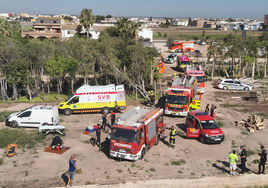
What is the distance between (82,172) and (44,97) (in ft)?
53.4

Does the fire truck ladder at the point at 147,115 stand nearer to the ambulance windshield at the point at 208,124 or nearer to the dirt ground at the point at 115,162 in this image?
the dirt ground at the point at 115,162

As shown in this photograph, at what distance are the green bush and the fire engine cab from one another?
33.2ft

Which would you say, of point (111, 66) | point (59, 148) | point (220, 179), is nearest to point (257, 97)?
point (111, 66)

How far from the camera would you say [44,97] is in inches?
1112

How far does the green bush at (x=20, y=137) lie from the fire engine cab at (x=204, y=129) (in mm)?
10113

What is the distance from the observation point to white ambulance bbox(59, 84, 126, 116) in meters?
23.4

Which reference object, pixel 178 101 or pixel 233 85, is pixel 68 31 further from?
pixel 178 101

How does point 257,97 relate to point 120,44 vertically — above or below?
below

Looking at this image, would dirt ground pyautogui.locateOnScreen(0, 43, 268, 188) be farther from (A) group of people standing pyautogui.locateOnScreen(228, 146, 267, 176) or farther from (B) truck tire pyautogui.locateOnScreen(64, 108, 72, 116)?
(B) truck tire pyautogui.locateOnScreen(64, 108, 72, 116)

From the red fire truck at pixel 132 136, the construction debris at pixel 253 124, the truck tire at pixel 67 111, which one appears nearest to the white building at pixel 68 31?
the truck tire at pixel 67 111

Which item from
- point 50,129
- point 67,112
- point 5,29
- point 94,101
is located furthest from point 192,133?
point 5,29

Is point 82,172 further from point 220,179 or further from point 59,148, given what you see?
point 220,179

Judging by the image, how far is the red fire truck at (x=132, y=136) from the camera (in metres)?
14.2

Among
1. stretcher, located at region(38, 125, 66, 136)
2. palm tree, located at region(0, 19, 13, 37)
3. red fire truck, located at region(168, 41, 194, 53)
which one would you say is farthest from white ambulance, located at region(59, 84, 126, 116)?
red fire truck, located at region(168, 41, 194, 53)
